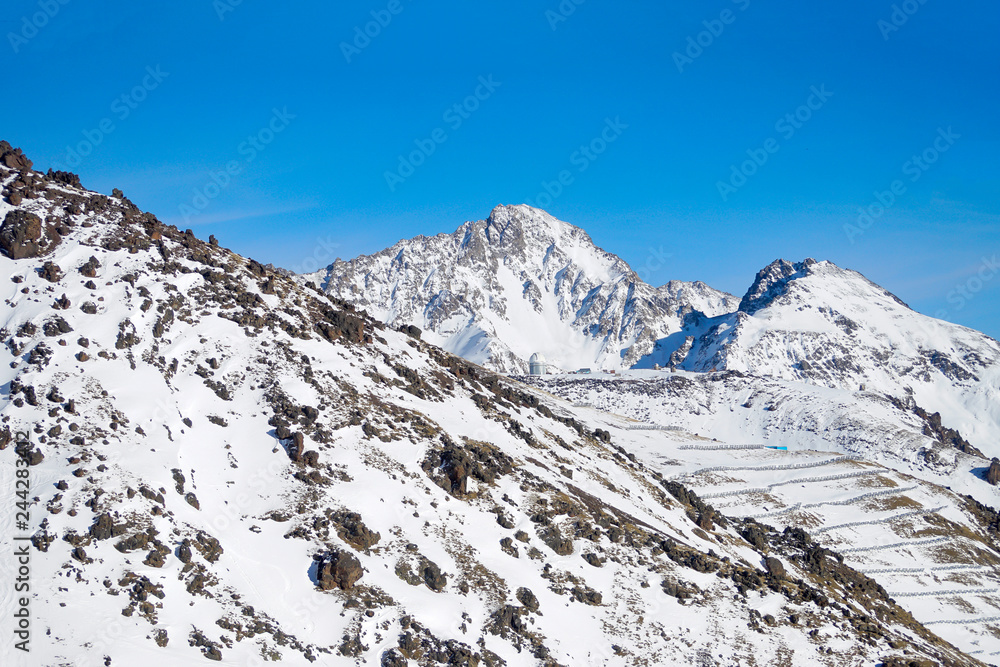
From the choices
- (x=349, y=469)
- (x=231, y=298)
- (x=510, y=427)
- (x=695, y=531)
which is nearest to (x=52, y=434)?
(x=349, y=469)

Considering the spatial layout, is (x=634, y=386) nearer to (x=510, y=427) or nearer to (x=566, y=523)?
(x=510, y=427)

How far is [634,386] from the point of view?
169875mm

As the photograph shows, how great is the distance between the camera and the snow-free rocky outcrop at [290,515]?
3288cm

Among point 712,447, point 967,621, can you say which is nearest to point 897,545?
point 967,621

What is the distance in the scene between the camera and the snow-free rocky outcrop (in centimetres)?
3288

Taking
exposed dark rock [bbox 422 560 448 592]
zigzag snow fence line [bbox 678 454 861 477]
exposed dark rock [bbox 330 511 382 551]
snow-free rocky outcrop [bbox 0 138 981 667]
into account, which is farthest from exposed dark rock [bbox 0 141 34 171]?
zigzag snow fence line [bbox 678 454 861 477]

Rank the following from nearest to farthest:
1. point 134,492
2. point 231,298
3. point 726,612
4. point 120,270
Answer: point 134,492 < point 726,612 < point 120,270 < point 231,298

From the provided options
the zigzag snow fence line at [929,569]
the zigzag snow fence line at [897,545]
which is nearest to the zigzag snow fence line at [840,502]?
the zigzag snow fence line at [897,545]

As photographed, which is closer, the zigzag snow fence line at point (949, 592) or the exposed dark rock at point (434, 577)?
the exposed dark rock at point (434, 577)

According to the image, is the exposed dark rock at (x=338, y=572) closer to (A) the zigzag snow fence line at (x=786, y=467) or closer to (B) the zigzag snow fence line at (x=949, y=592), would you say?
(B) the zigzag snow fence line at (x=949, y=592)

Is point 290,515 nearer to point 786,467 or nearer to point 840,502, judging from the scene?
point 840,502

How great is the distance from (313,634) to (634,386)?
142734 millimetres

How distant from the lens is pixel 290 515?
40.1 metres

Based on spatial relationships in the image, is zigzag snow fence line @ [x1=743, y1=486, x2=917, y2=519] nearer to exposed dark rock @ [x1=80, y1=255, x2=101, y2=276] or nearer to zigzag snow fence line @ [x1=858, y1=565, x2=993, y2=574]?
zigzag snow fence line @ [x1=858, y1=565, x2=993, y2=574]
